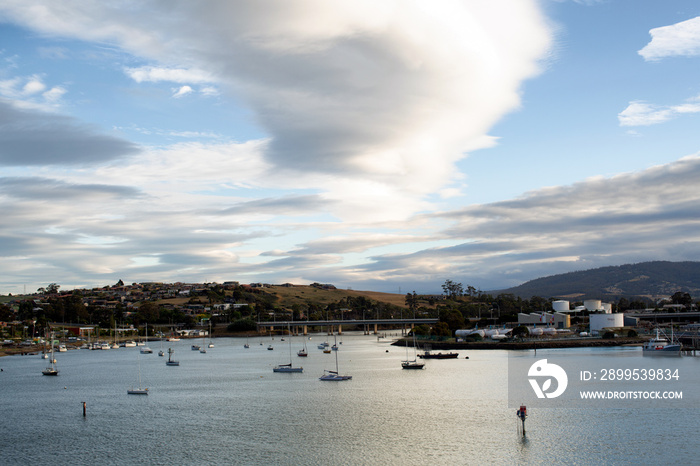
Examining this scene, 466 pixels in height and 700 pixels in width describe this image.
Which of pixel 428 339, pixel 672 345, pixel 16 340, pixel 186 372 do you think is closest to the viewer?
pixel 186 372

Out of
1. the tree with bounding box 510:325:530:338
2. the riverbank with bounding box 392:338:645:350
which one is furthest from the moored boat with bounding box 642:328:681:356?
the tree with bounding box 510:325:530:338

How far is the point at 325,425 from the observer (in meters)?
60.2

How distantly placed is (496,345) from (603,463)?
373 feet

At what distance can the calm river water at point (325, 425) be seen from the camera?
4856 centimetres

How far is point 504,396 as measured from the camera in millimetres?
75812

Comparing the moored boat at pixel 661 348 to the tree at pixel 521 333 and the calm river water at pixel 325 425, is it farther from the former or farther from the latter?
the calm river water at pixel 325 425

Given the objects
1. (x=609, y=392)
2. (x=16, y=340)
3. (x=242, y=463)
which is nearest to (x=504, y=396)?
(x=609, y=392)

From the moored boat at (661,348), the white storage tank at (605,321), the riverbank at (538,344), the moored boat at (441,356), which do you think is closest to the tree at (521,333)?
the riverbank at (538,344)

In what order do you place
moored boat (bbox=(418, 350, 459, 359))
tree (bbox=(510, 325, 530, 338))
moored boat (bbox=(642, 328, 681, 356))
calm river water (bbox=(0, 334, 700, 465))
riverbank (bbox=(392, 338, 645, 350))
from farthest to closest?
tree (bbox=(510, 325, 530, 338))
riverbank (bbox=(392, 338, 645, 350))
moored boat (bbox=(418, 350, 459, 359))
moored boat (bbox=(642, 328, 681, 356))
calm river water (bbox=(0, 334, 700, 465))

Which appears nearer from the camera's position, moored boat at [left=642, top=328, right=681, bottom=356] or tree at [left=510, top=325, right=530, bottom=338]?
moored boat at [left=642, top=328, right=681, bottom=356]

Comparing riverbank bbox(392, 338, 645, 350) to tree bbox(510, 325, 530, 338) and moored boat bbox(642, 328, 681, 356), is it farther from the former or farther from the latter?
moored boat bbox(642, 328, 681, 356)

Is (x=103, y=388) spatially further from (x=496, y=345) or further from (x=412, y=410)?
(x=496, y=345)

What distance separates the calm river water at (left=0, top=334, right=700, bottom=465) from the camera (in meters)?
48.6

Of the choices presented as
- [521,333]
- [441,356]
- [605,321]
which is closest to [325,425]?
[441,356]
